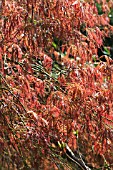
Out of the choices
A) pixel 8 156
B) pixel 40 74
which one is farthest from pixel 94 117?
pixel 8 156

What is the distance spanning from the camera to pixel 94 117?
7.00 feet

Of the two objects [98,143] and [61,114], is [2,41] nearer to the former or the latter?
[61,114]

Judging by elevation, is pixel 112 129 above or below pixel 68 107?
below

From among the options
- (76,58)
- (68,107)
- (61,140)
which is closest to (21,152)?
(61,140)

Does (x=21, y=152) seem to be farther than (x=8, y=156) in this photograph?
No

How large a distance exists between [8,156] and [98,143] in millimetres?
674

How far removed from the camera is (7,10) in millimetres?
1994

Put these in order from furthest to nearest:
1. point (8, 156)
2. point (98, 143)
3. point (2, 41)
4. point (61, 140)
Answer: point (8, 156), point (98, 143), point (61, 140), point (2, 41)

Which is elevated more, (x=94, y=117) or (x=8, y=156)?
(x=94, y=117)

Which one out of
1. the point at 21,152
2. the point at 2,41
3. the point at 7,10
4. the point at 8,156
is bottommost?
the point at 8,156

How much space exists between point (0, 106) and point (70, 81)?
1.37 feet

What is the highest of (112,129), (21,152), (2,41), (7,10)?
(7,10)

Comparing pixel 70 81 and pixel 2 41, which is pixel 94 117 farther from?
pixel 2 41

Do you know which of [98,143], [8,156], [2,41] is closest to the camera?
[2,41]
